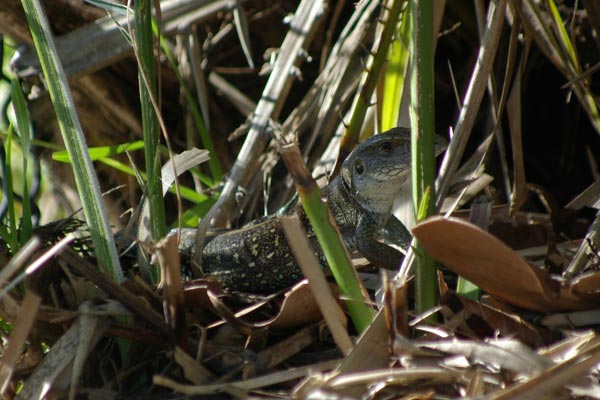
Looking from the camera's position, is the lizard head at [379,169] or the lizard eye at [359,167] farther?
the lizard eye at [359,167]

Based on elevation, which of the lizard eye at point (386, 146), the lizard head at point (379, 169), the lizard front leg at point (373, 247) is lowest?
the lizard front leg at point (373, 247)

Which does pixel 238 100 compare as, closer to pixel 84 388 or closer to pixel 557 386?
pixel 84 388

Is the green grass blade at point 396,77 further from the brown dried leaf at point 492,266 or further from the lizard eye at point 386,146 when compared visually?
the brown dried leaf at point 492,266

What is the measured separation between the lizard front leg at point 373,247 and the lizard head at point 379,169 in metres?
0.05

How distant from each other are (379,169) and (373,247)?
0.89 ft

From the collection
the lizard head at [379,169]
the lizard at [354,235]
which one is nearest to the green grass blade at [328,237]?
the lizard at [354,235]

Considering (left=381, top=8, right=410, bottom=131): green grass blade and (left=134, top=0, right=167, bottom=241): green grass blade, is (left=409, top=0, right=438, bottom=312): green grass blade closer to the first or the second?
(left=134, top=0, right=167, bottom=241): green grass blade

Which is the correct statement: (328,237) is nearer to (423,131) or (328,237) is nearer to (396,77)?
(423,131)

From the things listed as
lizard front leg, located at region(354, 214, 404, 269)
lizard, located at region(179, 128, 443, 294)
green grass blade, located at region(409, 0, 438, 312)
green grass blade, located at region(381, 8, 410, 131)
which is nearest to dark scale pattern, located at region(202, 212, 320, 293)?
lizard, located at region(179, 128, 443, 294)

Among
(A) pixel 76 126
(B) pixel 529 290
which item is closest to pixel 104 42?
(A) pixel 76 126

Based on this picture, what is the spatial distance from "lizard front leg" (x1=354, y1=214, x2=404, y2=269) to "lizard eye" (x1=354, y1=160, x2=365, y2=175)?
0.17 m

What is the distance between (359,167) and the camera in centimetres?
283

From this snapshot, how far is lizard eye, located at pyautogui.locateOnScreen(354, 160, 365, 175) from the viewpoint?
2.81m

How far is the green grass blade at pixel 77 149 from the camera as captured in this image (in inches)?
80.2
